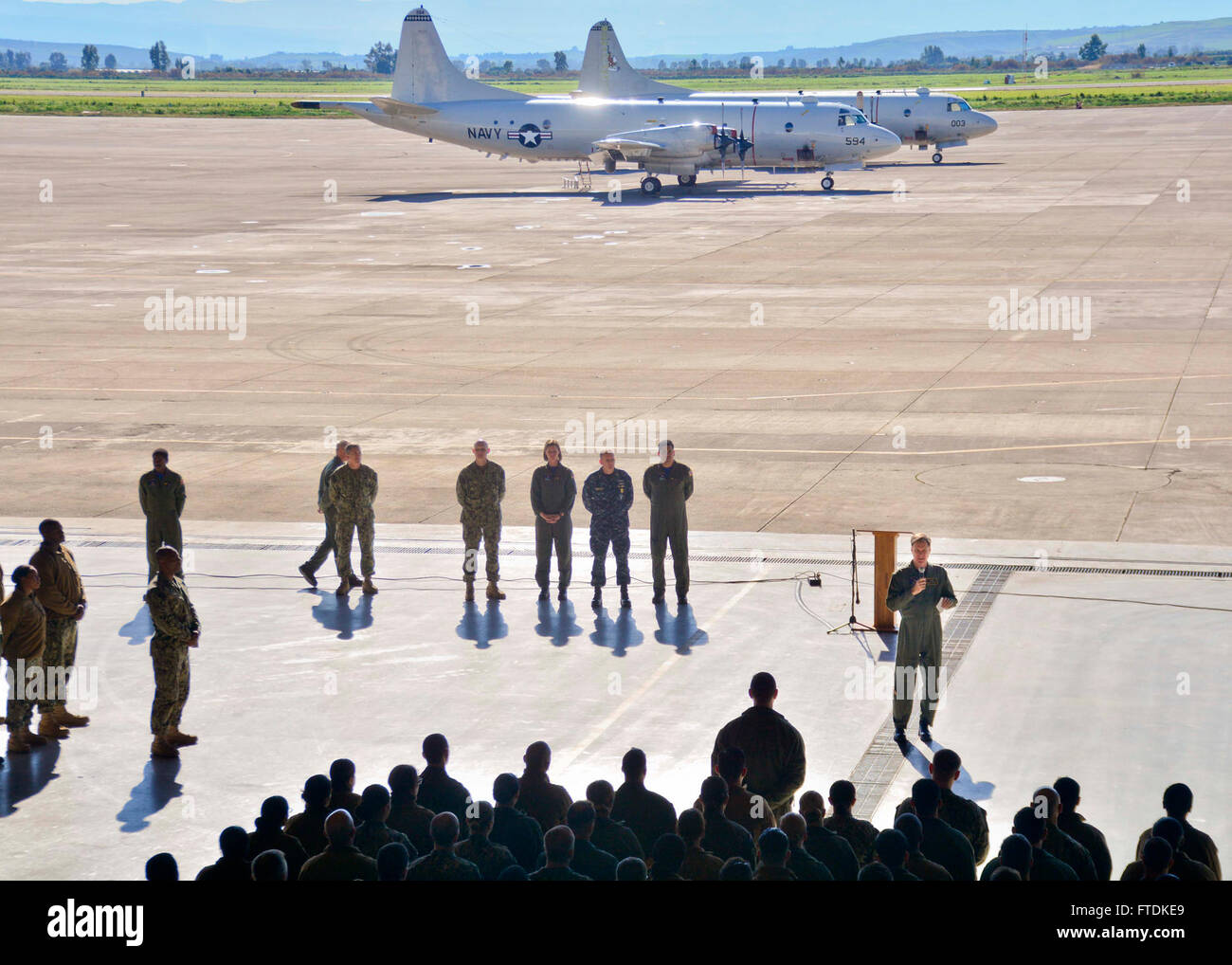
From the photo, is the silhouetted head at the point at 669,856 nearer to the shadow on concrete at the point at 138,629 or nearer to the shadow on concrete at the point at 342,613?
the shadow on concrete at the point at 342,613

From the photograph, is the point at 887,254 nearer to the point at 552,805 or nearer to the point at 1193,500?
the point at 1193,500

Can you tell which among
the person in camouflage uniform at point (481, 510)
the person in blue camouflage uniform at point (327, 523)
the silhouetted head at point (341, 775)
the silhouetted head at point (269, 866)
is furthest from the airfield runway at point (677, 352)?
the silhouetted head at point (269, 866)

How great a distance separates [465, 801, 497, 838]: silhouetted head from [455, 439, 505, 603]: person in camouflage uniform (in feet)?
24.4

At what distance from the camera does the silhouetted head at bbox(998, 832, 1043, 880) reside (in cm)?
752

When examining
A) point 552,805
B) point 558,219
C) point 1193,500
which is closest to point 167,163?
point 558,219

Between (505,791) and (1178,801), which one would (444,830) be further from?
(1178,801)

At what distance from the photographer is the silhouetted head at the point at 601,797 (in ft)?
28.0

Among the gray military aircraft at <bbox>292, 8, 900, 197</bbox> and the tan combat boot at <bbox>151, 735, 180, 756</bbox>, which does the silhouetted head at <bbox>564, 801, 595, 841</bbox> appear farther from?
the gray military aircraft at <bbox>292, 8, 900, 197</bbox>

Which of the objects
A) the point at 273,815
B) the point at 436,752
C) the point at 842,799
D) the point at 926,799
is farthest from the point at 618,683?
the point at 273,815

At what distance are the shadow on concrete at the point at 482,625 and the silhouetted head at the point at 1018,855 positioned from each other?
739 centimetres

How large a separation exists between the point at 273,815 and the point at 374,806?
23.2 inches

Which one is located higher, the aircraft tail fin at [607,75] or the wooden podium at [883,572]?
the aircraft tail fin at [607,75]

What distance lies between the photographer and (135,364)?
29.6 meters
